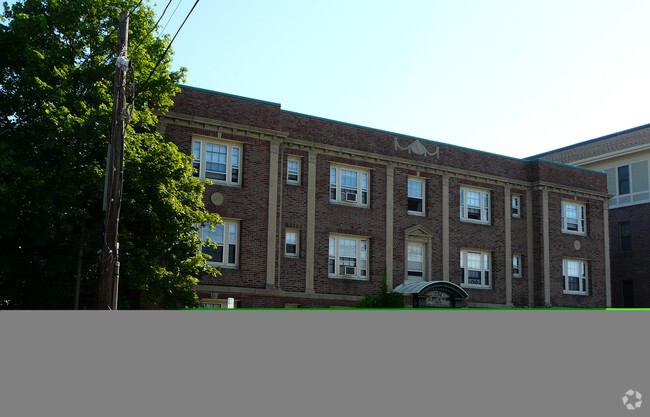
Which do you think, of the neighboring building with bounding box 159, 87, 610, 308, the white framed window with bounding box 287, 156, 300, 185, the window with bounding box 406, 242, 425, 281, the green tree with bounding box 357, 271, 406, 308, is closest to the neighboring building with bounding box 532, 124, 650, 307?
the neighboring building with bounding box 159, 87, 610, 308

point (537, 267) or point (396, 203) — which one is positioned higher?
point (396, 203)

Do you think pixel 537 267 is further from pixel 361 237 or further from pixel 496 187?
pixel 361 237

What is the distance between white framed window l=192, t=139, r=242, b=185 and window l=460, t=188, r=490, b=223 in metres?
11.8

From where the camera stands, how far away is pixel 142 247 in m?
22.2

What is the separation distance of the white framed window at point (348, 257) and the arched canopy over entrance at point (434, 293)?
6.12 ft

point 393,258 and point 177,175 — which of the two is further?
point 393,258

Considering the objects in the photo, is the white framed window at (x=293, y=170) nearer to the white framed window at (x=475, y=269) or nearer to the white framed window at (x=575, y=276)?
the white framed window at (x=475, y=269)

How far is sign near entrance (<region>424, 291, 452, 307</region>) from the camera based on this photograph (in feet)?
102

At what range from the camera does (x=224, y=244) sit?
90.6 ft

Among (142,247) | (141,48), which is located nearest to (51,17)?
(141,48)

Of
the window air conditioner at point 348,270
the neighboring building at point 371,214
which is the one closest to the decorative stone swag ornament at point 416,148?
the neighboring building at point 371,214

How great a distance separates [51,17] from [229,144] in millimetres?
8610

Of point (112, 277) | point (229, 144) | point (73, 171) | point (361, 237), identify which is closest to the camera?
point (112, 277)

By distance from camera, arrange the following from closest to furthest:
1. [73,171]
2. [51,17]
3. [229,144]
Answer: [73,171] < [51,17] < [229,144]
